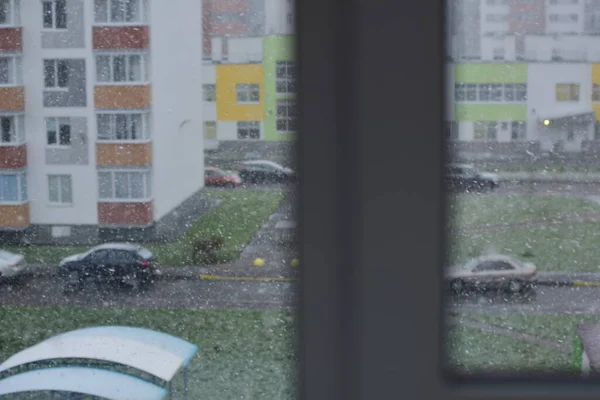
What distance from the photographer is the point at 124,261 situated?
95 centimetres

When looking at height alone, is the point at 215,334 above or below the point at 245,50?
below

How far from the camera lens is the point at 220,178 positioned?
0.96 m

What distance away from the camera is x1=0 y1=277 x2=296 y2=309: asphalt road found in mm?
957

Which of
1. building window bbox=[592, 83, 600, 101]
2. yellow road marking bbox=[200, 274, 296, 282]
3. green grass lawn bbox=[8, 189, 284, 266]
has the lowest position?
yellow road marking bbox=[200, 274, 296, 282]

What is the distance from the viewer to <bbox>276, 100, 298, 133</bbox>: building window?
921 millimetres

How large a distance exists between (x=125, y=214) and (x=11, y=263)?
5.8 inches

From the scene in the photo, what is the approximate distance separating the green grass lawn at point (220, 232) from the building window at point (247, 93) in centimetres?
11

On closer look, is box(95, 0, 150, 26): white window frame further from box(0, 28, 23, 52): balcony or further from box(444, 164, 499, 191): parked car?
box(444, 164, 499, 191): parked car

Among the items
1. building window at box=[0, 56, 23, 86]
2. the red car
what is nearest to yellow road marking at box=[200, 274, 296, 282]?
the red car

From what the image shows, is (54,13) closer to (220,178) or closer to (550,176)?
(220,178)

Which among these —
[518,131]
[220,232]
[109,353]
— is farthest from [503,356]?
[109,353]

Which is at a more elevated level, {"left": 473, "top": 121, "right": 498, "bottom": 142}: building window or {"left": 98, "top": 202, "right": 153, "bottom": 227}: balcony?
{"left": 473, "top": 121, "right": 498, "bottom": 142}: building window

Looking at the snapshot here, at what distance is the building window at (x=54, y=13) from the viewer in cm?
93

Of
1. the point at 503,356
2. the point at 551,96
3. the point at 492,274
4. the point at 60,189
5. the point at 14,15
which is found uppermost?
the point at 14,15
